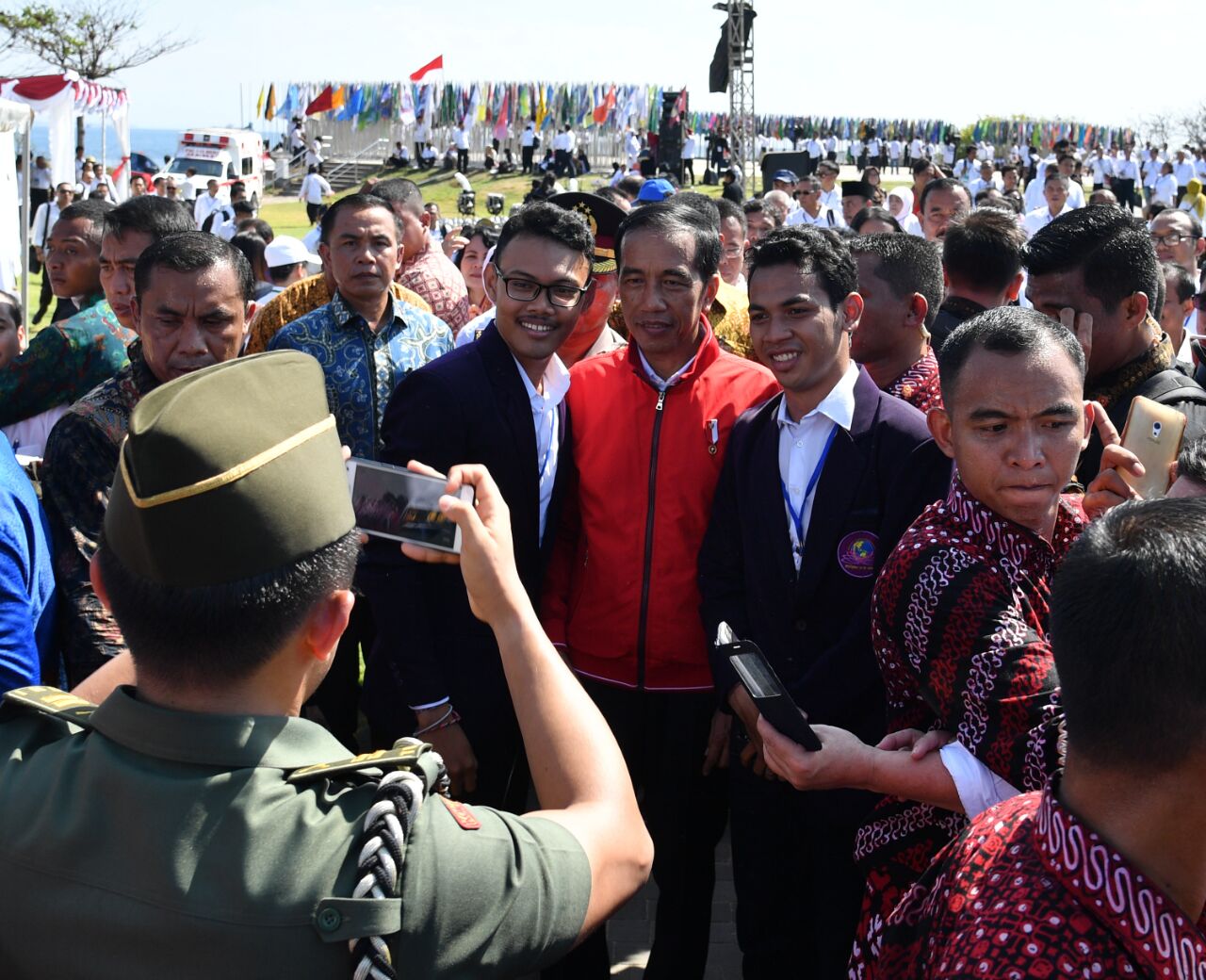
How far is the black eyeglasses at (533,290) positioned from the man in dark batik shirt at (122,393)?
0.89 m

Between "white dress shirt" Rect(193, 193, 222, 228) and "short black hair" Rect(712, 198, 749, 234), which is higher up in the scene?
"short black hair" Rect(712, 198, 749, 234)

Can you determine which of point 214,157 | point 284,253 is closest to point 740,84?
point 214,157

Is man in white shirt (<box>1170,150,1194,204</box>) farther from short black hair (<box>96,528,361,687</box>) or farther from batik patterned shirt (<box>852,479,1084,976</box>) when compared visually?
short black hair (<box>96,528,361,687</box>)

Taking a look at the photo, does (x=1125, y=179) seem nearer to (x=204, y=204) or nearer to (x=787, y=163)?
(x=787, y=163)

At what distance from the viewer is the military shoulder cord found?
1.35 metres

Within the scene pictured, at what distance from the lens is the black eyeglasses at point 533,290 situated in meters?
3.47

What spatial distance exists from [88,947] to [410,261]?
6313 mm

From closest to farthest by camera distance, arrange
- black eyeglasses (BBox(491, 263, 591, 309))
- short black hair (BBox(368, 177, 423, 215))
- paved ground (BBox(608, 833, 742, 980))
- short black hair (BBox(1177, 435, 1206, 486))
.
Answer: short black hair (BBox(1177, 435, 1206, 486)) → black eyeglasses (BBox(491, 263, 591, 309)) → paved ground (BBox(608, 833, 742, 980)) → short black hair (BBox(368, 177, 423, 215))

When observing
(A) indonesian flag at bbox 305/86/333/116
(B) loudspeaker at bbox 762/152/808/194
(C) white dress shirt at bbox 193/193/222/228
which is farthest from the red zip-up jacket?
(A) indonesian flag at bbox 305/86/333/116

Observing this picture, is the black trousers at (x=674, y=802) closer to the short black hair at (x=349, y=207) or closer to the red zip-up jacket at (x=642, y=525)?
the red zip-up jacket at (x=642, y=525)

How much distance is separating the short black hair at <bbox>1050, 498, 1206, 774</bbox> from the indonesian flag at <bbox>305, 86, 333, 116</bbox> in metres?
47.0

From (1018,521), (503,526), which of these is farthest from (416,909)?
(1018,521)

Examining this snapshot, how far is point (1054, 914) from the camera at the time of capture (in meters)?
1.30

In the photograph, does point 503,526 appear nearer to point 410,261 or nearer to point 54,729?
point 54,729
